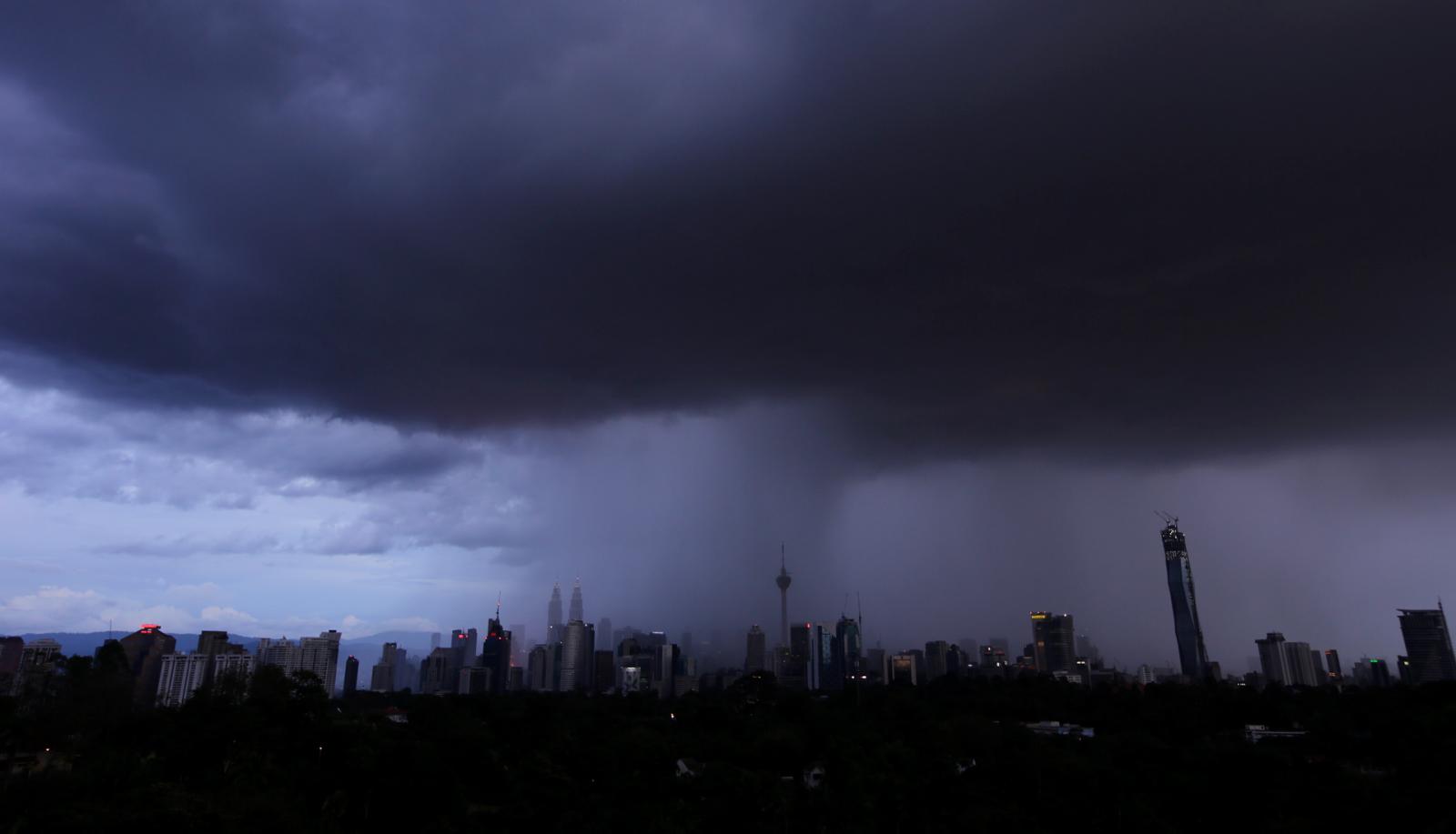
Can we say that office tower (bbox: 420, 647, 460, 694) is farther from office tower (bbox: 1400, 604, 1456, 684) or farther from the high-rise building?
office tower (bbox: 1400, 604, 1456, 684)

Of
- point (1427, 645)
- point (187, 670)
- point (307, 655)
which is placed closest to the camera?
point (187, 670)

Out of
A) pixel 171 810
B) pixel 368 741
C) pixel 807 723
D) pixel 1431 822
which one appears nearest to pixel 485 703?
pixel 807 723

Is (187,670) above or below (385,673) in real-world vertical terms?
above

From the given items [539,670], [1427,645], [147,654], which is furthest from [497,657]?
[1427,645]

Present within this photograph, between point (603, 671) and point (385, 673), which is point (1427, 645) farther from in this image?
point (385, 673)

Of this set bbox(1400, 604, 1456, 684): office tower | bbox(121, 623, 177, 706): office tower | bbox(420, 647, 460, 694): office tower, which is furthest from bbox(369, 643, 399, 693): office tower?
bbox(1400, 604, 1456, 684): office tower

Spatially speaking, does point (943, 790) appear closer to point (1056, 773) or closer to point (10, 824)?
point (1056, 773)
